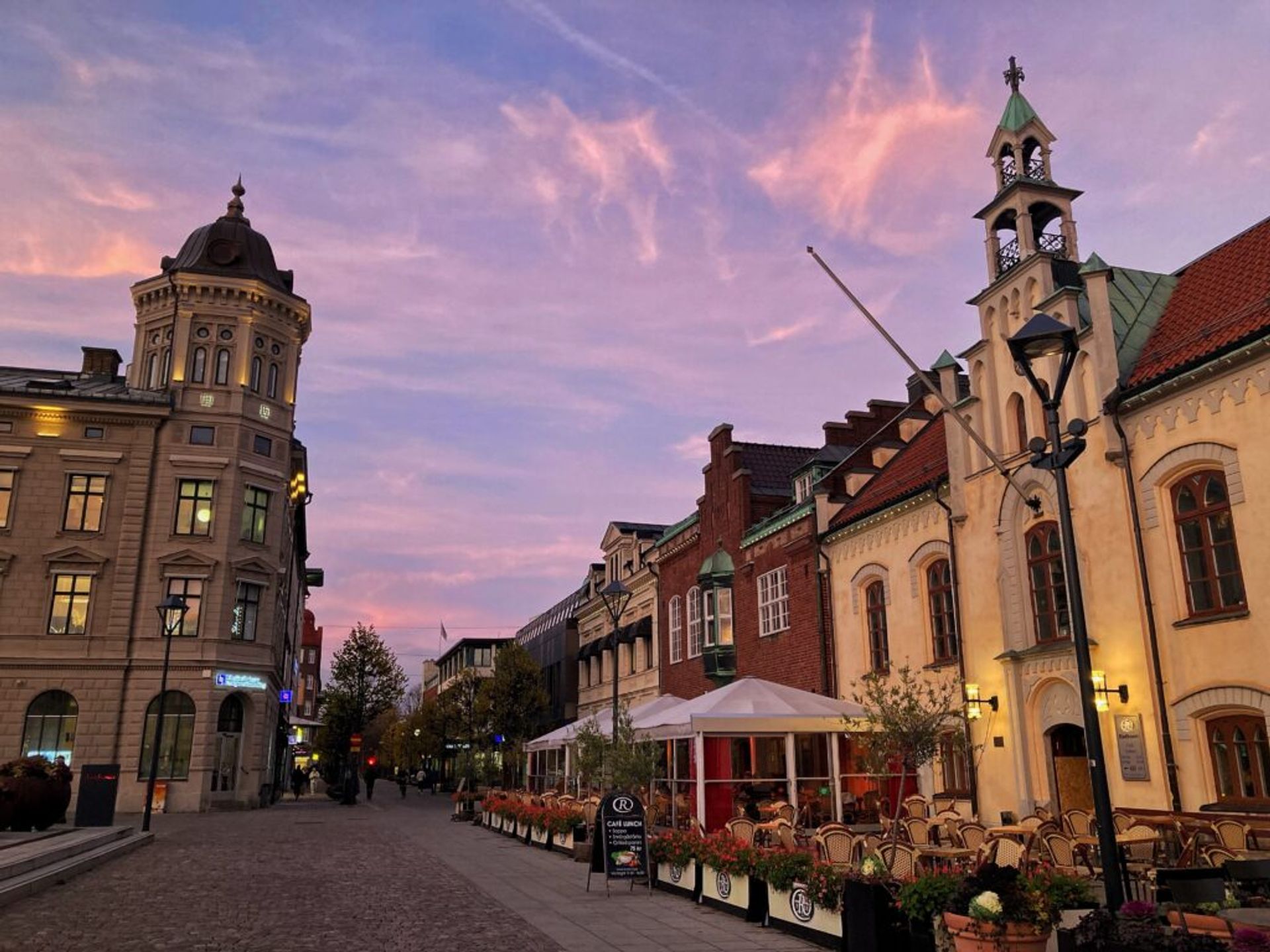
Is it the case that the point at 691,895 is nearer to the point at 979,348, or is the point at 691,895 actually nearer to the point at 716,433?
the point at 979,348

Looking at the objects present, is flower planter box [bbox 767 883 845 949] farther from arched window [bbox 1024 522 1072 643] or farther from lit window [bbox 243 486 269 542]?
lit window [bbox 243 486 269 542]

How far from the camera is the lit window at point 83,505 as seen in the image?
37.2 meters

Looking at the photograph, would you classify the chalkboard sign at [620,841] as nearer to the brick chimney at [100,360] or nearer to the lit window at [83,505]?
the lit window at [83,505]

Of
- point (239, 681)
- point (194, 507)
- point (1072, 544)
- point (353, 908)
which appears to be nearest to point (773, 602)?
point (353, 908)

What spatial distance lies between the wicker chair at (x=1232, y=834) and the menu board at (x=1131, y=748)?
10.0 feet

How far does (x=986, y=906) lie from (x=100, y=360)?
160ft

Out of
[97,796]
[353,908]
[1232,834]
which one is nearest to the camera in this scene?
[1232,834]

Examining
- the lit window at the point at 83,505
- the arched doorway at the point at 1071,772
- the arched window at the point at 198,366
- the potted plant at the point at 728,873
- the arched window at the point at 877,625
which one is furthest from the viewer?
the arched window at the point at 198,366

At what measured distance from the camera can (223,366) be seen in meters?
39.8

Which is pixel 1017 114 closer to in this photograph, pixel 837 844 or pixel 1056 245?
pixel 1056 245

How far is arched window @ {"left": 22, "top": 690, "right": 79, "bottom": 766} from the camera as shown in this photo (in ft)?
116

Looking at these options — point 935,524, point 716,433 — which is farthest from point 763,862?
point 716,433

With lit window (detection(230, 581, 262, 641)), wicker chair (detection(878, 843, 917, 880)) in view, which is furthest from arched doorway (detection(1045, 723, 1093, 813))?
lit window (detection(230, 581, 262, 641))

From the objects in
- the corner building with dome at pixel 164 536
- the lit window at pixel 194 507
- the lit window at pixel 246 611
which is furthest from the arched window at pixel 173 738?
the lit window at pixel 194 507
